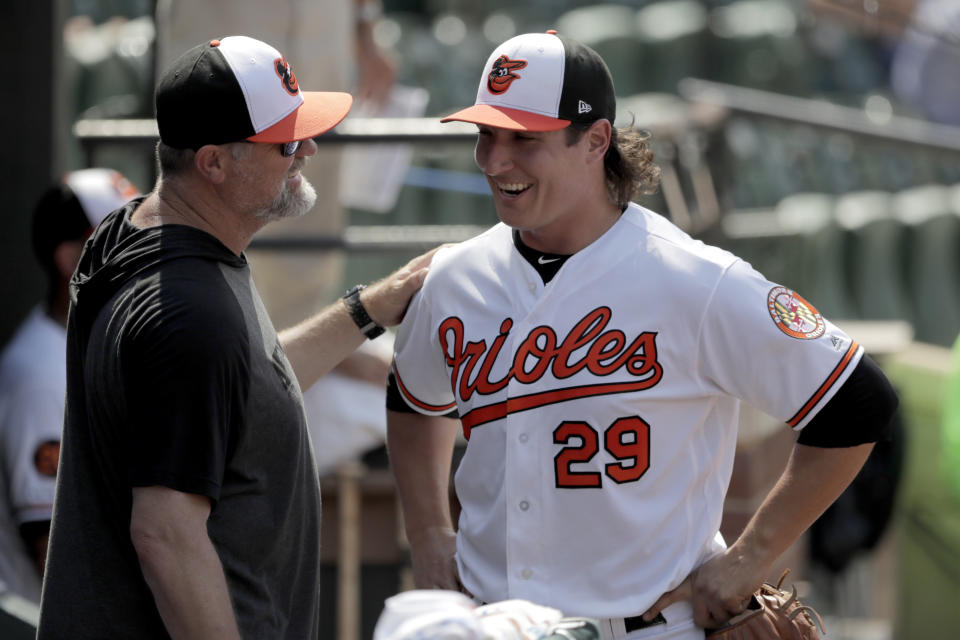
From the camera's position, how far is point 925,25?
8.48 metres

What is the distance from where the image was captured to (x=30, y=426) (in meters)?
3.65

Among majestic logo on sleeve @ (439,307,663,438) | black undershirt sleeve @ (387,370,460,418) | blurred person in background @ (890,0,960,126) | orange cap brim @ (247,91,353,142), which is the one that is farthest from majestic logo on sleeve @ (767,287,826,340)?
blurred person in background @ (890,0,960,126)

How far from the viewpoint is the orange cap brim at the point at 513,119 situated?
2605 millimetres

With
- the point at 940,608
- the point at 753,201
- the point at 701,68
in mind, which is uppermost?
the point at 701,68

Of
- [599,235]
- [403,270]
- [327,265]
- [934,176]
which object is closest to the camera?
[599,235]

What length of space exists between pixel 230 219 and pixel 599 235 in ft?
2.35

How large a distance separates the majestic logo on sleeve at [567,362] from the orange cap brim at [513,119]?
361 millimetres

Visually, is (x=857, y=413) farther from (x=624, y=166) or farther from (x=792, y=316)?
(x=624, y=166)

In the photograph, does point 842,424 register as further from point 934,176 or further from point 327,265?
point 934,176

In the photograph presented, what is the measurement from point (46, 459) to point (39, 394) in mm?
175

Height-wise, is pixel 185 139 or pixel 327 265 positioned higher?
pixel 185 139

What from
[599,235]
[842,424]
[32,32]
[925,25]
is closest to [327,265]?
[32,32]

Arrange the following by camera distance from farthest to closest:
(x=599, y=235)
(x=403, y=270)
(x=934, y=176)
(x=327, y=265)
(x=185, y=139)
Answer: (x=934, y=176) → (x=327, y=265) → (x=403, y=270) → (x=599, y=235) → (x=185, y=139)

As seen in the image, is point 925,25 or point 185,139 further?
point 925,25
